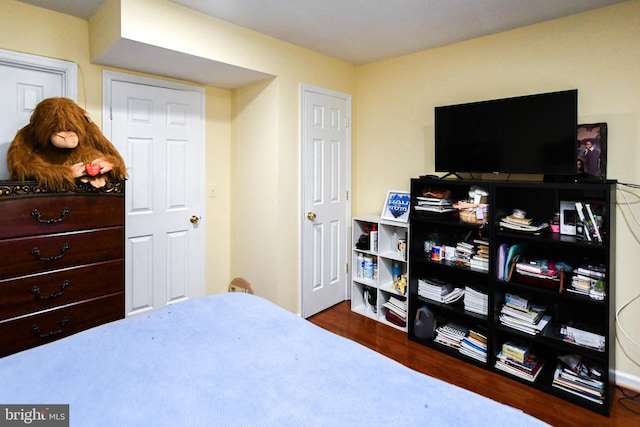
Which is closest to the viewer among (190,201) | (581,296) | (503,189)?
(581,296)

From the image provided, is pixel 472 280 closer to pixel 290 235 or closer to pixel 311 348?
pixel 290 235

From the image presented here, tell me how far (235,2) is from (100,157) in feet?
4.18

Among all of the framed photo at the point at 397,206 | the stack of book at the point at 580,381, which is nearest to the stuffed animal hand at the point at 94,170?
the framed photo at the point at 397,206

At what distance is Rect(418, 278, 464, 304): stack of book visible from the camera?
276 cm

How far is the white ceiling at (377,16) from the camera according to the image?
2.27 meters

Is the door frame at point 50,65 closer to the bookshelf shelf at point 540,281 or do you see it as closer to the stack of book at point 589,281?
the bookshelf shelf at point 540,281

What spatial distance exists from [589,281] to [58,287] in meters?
3.07

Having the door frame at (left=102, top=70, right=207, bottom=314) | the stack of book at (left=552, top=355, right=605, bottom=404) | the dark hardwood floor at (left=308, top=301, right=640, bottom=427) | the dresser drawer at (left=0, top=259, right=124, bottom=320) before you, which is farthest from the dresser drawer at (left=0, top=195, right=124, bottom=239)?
the stack of book at (left=552, top=355, right=605, bottom=404)

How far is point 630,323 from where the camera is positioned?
2279 millimetres

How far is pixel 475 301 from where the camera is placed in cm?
262

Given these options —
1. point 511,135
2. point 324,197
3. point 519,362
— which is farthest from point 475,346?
point 324,197

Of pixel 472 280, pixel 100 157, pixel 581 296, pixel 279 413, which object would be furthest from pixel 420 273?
pixel 100 157

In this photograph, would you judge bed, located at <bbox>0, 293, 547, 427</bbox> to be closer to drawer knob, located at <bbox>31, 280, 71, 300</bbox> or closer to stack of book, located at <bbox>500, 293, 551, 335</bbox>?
drawer knob, located at <bbox>31, 280, 71, 300</bbox>

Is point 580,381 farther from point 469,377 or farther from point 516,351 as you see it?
point 469,377
